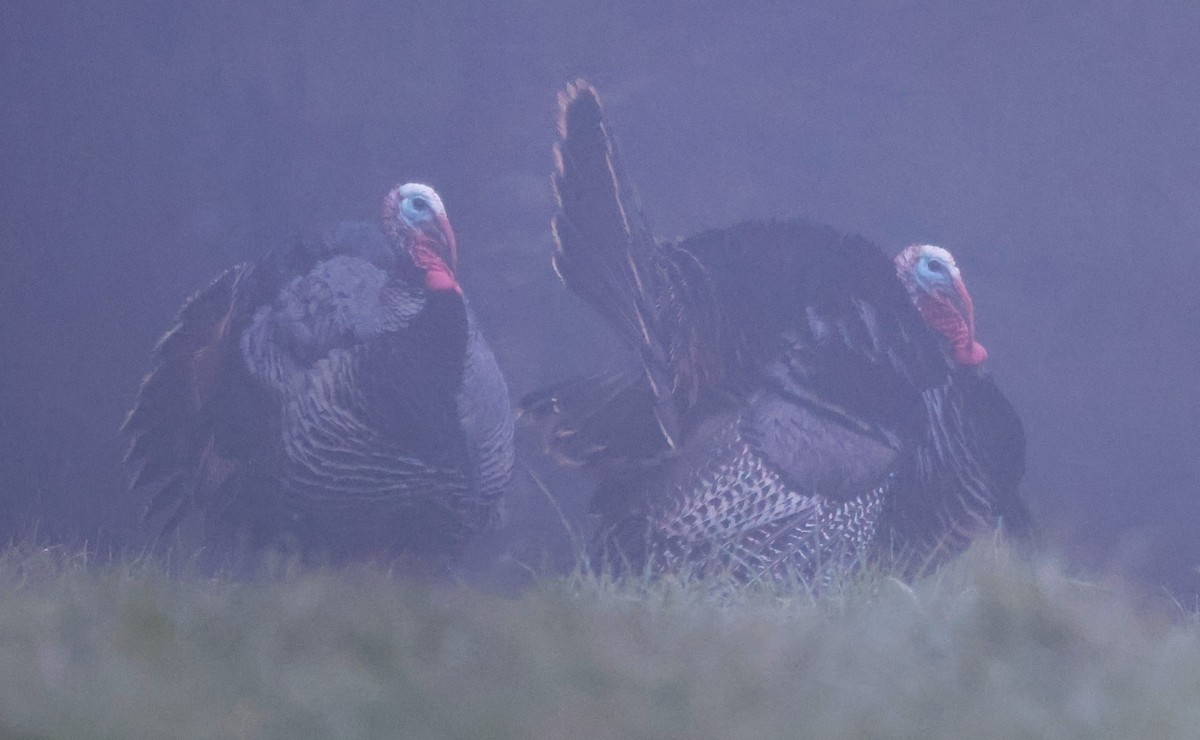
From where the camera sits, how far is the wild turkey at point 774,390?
2459 mm

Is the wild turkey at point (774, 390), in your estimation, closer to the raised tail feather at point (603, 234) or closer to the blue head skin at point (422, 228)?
the raised tail feather at point (603, 234)

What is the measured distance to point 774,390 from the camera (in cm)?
254

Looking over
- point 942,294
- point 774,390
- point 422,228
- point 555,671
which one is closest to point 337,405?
point 422,228

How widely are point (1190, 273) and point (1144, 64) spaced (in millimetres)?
561

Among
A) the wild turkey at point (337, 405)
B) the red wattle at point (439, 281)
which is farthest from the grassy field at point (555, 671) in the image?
the red wattle at point (439, 281)

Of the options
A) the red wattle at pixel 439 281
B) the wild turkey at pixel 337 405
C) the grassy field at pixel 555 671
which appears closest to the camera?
the grassy field at pixel 555 671

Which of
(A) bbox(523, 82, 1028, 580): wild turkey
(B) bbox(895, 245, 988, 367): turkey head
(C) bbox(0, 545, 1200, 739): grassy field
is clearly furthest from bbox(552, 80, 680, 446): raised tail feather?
(C) bbox(0, 545, 1200, 739): grassy field

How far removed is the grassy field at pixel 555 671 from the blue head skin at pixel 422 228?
148 cm

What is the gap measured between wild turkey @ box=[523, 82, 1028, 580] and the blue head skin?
30cm

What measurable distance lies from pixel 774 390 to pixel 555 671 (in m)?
1.74

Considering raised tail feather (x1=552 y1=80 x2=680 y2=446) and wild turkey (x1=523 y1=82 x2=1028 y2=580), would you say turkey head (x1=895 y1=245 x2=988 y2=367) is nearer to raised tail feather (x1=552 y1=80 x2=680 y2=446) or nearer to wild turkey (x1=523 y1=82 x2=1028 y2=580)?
wild turkey (x1=523 y1=82 x2=1028 y2=580)

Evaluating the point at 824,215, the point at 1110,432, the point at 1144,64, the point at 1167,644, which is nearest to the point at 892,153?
the point at 824,215

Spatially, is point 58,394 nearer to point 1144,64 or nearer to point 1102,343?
point 1102,343

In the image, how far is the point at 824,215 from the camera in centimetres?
264
